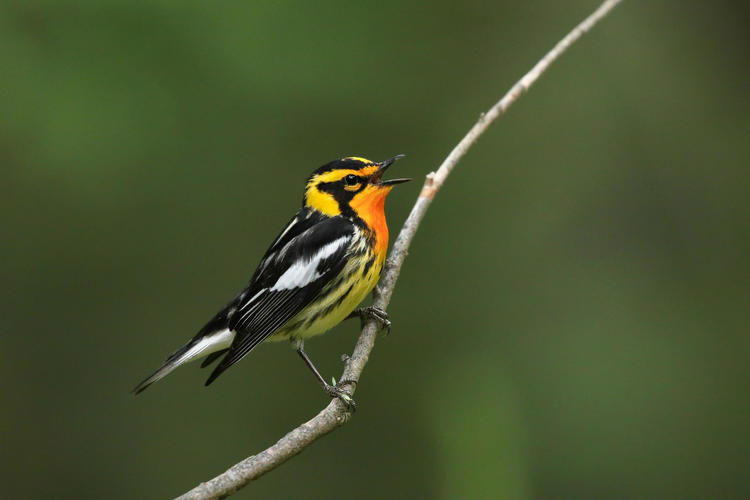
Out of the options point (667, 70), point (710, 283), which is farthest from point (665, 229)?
point (667, 70)

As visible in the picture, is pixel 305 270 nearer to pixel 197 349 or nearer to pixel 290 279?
pixel 290 279

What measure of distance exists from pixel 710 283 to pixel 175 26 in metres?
4.00

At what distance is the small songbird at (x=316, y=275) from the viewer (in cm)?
394

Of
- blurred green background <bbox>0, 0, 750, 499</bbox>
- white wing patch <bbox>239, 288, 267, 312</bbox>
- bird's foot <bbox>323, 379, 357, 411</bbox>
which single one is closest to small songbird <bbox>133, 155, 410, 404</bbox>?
white wing patch <bbox>239, 288, 267, 312</bbox>

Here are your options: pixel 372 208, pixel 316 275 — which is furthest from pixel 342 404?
pixel 372 208

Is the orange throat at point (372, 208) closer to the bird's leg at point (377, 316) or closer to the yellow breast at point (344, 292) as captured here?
the yellow breast at point (344, 292)

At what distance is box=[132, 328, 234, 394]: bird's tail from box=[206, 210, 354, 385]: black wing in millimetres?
83

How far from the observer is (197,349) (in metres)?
4.00

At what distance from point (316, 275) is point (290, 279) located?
127 millimetres

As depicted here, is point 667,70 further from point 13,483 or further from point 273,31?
point 13,483

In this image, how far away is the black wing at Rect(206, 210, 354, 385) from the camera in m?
3.91

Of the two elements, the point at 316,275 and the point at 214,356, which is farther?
the point at 214,356

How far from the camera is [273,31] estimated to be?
18.9 ft

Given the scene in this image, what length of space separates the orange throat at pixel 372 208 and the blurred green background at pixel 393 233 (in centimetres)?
133
